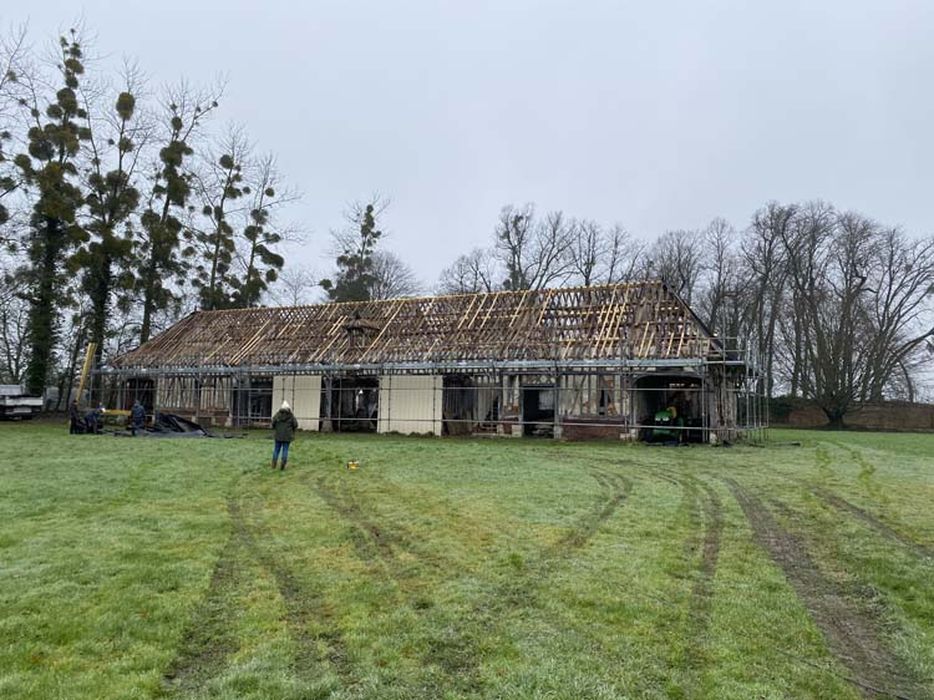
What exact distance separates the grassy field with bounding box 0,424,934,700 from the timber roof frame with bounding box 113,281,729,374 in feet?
35.3

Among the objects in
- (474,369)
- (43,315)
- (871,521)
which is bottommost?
(871,521)

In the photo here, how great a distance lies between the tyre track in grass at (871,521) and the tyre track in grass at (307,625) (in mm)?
5567

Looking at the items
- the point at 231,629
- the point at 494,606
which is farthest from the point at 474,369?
the point at 231,629

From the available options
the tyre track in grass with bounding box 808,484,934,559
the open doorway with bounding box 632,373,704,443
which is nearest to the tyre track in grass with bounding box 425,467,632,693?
the tyre track in grass with bounding box 808,484,934,559

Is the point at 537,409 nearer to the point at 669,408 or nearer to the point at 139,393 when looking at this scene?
the point at 669,408

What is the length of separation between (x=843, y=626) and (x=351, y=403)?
23316mm

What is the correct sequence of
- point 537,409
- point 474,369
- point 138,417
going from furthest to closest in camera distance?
point 537,409 < point 474,369 < point 138,417

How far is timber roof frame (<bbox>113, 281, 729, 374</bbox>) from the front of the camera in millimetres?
21422

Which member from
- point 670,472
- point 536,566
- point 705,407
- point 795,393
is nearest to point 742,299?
point 795,393

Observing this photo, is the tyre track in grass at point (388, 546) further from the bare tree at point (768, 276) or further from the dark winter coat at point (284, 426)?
the bare tree at point (768, 276)

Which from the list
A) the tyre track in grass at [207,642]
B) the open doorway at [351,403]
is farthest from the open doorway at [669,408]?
the tyre track in grass at [207,642]

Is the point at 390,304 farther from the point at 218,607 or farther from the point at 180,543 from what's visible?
the point at 218,607

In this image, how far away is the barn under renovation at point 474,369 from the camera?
70.1ft

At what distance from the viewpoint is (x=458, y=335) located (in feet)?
80.6
